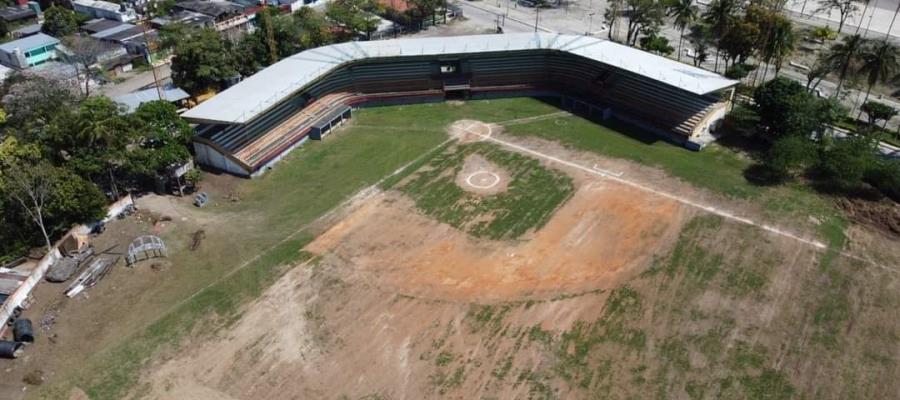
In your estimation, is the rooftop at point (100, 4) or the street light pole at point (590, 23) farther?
the rooftop at point (100, 4)

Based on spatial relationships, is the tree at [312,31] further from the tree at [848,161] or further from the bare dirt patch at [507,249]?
the tree at [848,161]

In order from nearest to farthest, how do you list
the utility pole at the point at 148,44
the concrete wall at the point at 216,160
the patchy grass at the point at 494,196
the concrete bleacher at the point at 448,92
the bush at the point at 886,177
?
the patchy grass at the point at 494,196
the bush at the point at 886,177
the concrete wall at the point at 216,160
the concrete bleacher at the point at 448,92
the utility pole at the point at 148,44

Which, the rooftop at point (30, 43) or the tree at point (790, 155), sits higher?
the rooftop at point (30, 43)

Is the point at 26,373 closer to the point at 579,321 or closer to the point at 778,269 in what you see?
the point at 579,321

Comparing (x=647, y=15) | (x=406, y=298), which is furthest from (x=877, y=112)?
(x=406, y=298)

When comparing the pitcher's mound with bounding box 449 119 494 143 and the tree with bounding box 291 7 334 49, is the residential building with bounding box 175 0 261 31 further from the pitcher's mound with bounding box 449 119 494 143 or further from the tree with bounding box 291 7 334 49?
the pitcher's mound with bounding box 449 119 494 143

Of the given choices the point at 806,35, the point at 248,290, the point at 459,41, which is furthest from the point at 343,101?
the point at 806,35

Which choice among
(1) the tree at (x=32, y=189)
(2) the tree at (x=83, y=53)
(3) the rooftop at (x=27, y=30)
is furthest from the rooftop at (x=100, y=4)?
(1) the tree at (x=32, y=189)
